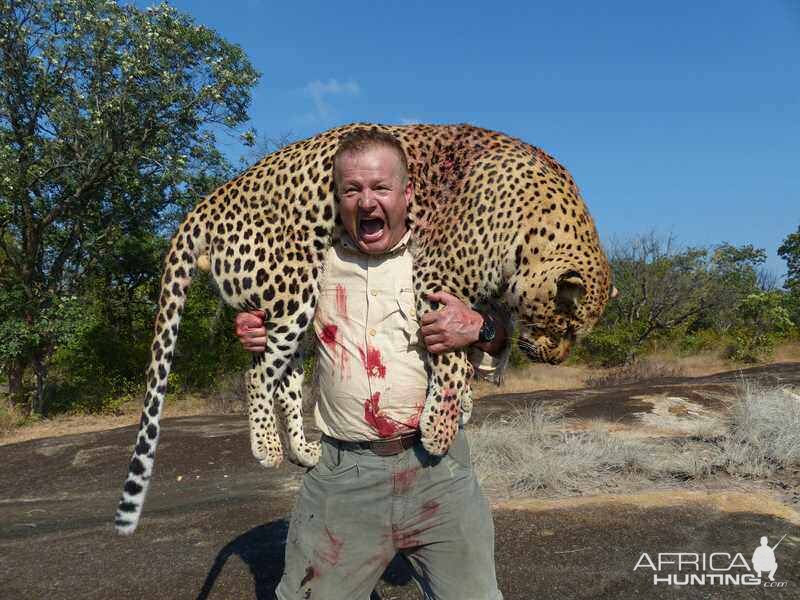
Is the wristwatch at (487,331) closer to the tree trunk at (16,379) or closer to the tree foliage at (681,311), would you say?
the tree trunk at (16,379)

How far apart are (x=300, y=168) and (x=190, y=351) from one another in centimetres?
1868

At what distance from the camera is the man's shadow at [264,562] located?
523 centimetres

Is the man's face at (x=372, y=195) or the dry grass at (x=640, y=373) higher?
the man's face at (x=372, y=195)

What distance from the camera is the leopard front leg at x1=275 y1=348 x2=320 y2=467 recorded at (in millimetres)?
3070

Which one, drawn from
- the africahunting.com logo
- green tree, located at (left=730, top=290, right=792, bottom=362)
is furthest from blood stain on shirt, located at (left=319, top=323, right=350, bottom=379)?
green tree, located at (left=730, top=290, right=792, bottom=362)

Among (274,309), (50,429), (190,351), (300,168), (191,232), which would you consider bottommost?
(50,429)

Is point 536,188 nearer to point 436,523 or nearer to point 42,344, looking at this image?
point 436,523

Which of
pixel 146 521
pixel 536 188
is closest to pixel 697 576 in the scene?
pixel 536 188

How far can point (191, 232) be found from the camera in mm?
3344

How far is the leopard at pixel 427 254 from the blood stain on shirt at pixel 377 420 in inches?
7.1

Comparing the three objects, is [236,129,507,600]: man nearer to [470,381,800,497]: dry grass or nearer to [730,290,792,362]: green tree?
[470,381,800,497]: dry grass

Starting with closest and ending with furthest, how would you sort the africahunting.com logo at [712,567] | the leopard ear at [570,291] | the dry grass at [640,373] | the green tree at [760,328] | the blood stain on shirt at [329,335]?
1. the leopard ear at [570,291]
2. the blood stain on shirt at [329,335]
3. the africahunting.com logo at [712,567]
4. the dry grass at [640,373]
5. the green tree at [760,328]

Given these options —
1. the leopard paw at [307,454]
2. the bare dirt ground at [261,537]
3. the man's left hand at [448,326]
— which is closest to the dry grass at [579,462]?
the bare dirt ground at [261,537]

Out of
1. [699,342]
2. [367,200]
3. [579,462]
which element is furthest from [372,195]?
[699,342]
